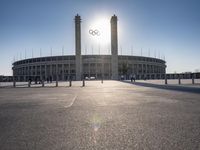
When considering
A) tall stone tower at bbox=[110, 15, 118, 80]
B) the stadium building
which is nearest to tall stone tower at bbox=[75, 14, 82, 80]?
the stadium building

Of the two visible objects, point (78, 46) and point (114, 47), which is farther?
point (78, 46)

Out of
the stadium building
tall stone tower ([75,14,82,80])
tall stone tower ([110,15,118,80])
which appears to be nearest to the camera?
tall stone tower ([110,15,118,80])

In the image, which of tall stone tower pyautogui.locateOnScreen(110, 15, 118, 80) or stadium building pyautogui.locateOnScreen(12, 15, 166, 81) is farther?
stadium building pyautogui.locateOnScreen(12, 15, 166, 81)

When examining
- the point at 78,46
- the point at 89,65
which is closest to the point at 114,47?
the point at 78,46

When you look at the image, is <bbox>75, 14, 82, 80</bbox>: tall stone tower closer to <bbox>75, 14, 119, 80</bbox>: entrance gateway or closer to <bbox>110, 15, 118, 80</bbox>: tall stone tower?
<bbox>75, 14, 119, 80</bbox>: entrance gateway

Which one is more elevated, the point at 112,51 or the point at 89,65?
the point at 112,51

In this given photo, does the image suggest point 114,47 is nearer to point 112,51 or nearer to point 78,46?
point 112,51

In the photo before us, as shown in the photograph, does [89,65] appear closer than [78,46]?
No

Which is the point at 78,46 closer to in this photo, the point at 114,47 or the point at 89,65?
the point at 89,65

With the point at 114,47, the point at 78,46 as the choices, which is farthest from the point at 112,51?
the point at 78,46

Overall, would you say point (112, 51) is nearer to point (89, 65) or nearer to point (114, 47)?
point (114, 47)

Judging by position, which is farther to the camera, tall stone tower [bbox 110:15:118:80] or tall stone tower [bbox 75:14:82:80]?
tall stone tower [bbox 75:14:82:80]

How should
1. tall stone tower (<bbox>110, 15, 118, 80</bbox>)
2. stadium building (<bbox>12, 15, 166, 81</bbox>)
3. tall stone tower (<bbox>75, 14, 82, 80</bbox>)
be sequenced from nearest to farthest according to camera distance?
tall stone tower (<bbox>110, 15, 118, 80</bbox>) → tall stone tower (<bbox>75, 14, 82, 80</bbox>) → stadium building (<bbox>12, 15, 166, 81</bbox>)

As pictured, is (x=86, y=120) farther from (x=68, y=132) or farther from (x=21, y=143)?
(x=21, y=143)
